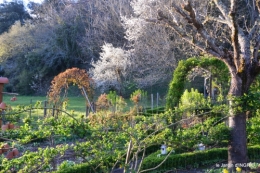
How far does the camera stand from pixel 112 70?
17969mm

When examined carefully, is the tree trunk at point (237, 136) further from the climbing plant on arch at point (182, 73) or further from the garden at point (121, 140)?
the climbing plant on arch at point (182, 73)

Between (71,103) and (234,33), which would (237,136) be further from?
(71,103)

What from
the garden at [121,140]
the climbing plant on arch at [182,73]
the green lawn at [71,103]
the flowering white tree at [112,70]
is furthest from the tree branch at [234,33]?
the flowering white tree at [112,70]

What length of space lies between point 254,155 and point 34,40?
19.6 meters

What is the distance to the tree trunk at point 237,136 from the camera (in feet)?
14.0

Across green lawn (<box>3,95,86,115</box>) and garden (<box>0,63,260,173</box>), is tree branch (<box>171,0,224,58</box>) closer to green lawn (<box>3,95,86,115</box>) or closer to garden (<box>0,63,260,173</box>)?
garden (<box>0,63,260,173</box>)

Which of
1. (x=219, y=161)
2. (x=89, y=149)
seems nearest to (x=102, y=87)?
(x=219, y=161)

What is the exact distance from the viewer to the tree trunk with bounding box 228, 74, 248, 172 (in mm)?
4258

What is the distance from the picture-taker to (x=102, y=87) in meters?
18.1

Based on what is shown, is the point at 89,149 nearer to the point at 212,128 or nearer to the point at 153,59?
the point at 212,128

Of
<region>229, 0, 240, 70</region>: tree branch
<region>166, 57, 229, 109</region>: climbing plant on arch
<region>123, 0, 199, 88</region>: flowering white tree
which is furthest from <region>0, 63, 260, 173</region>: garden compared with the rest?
<region>123, 0, 199, 88</region>: flowering white tree

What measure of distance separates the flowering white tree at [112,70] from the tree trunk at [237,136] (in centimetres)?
1340

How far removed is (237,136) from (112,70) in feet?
45.5

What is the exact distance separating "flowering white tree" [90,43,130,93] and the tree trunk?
13.4 meters
